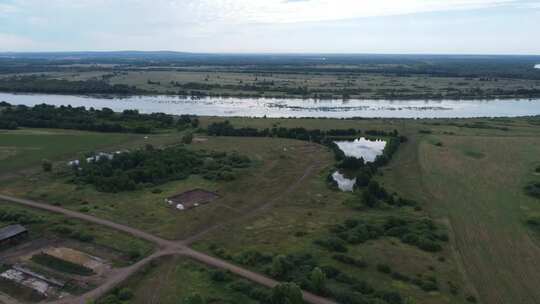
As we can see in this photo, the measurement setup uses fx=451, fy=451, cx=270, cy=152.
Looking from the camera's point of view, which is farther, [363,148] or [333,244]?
[363,148]

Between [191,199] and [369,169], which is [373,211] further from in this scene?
[191,199]

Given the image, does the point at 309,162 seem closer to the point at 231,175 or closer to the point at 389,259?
the point at 231,175

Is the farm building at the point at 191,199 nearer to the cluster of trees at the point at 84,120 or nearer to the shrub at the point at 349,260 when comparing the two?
the shrub at the point at 349,260

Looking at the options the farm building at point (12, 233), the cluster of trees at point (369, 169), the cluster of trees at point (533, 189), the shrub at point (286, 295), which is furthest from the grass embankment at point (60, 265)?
the cluster of trees at point (533, 189)

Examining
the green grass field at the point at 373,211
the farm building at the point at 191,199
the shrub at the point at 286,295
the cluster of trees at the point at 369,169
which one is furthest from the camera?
the cluster of trees at the point at 369,169

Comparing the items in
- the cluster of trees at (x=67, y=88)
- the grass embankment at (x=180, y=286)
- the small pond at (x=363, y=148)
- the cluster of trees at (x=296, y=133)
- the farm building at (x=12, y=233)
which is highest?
the cluster of trees at (x=67, y=88)

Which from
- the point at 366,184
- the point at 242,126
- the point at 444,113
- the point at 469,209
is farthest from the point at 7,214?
the point at 444,113

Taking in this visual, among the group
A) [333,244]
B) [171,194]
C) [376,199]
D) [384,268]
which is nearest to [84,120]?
[171,194]
